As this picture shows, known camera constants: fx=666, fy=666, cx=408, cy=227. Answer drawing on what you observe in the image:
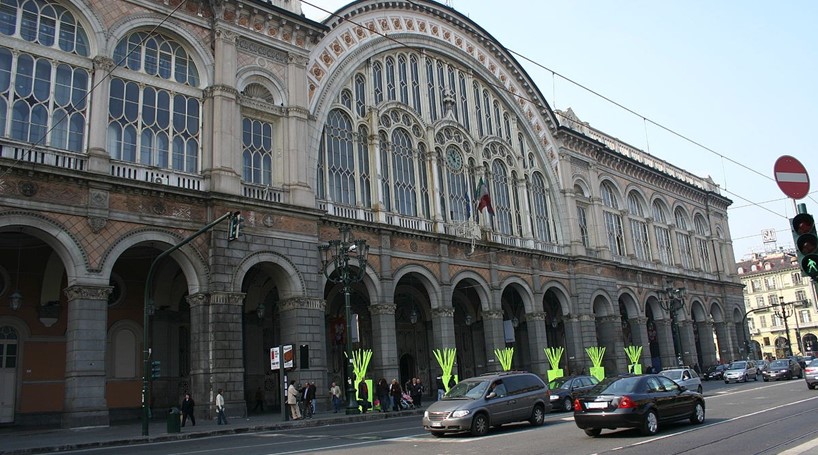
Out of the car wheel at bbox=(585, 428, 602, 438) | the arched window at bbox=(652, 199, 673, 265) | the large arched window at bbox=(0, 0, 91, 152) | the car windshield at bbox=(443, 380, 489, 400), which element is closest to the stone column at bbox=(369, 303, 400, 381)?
the car windshield at bbox=(443, 380, 489, 400)

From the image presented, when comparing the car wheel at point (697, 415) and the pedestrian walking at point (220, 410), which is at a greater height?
the pedestrian walking at point (220, 410)

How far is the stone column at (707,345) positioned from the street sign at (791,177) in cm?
5341

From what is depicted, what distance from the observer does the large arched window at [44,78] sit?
2336cm

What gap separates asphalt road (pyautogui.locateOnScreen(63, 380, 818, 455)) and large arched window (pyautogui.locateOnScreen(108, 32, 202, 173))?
39.8 feet

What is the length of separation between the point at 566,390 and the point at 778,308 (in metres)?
96.4

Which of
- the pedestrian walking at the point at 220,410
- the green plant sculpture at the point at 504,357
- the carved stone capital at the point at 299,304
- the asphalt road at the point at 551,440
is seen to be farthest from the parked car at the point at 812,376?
the pedestrian walking at the point at 220,410

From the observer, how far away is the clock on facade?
40469 mm

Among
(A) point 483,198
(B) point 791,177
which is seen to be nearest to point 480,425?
(B) point 791,177

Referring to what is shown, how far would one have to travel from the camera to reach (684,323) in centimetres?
5772

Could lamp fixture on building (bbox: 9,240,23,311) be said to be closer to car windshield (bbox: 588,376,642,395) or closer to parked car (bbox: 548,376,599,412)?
parked car (bbox: 548,376,599,412)

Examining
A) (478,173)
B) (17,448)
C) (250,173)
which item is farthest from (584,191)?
(17,448)

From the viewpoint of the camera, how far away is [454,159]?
134 feet

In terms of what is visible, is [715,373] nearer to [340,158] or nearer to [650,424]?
[340,158]

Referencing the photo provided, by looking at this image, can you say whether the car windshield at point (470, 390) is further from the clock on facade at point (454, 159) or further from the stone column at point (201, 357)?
the clock on facade at point (454, 159)
